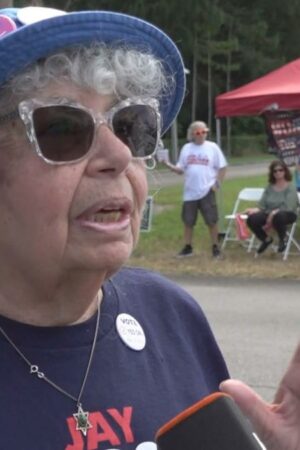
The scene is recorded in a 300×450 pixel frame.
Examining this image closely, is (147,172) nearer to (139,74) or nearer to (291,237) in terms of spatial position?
(139,74)

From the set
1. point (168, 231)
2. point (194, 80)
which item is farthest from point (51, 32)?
point (194, 80)

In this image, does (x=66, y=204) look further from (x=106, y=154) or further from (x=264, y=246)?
(x=264, y=246)

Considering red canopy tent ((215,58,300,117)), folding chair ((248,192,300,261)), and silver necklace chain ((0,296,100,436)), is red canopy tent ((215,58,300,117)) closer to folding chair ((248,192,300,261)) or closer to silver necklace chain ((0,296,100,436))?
folding chair ((248,192,300,261))

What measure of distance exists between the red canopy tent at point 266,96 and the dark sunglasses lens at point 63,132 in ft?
36.0

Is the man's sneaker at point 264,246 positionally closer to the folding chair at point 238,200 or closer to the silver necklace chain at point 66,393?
the folding chair at point 238,200

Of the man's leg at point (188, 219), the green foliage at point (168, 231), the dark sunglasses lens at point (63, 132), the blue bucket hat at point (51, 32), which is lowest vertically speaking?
the green foliage at point (168, 231)

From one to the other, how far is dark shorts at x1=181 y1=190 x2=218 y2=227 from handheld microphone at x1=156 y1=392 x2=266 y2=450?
1072 centimetres

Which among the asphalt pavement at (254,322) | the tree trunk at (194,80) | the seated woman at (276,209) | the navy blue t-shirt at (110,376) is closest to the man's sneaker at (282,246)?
the seated woman at (276,209)

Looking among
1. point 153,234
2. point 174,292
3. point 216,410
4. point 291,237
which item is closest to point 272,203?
point 291,237

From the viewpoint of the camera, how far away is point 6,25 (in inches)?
62.2

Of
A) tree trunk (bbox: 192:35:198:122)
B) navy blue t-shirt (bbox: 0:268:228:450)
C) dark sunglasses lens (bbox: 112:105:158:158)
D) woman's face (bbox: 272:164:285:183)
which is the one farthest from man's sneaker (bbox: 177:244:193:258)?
tree trunk (bbox: 192:35:198:122)

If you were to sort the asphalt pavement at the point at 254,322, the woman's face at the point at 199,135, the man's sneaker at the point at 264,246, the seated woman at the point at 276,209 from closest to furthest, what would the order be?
1. the asphalt pavement at the point at 254,322
2. the woman's face at the point at 199,135
3. the seated woman at the point at 276,209
4. the man's sneaker at the point at 264,246

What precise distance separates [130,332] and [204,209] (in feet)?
33.7

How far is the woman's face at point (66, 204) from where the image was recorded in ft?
5.22
